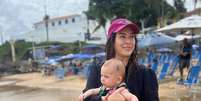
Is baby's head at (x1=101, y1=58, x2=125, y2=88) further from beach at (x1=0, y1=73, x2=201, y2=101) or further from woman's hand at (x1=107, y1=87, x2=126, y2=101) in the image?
beach at (x1=0, y1=73, x2=201, y2=101)

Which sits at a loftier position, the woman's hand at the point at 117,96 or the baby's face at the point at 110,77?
the baby's face at the point at 110,77

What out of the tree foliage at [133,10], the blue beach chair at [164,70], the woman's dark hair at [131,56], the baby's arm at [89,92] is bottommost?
the blue beach chair at [164,70]

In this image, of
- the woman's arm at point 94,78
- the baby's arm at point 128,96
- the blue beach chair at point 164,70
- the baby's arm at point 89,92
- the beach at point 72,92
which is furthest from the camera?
the blue beach chair at point 164,70

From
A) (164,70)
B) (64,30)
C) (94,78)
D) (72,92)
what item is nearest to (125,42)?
(94,78)

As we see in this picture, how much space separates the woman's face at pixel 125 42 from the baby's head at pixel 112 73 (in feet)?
0.61

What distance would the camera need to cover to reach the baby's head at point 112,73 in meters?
2.58

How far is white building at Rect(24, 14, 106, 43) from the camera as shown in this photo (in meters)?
59.5

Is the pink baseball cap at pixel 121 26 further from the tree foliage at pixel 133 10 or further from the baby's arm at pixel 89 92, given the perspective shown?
the tree foliage at pixel 133 10

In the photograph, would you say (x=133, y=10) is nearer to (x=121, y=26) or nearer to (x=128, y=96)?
Result: (x=121, y=26)

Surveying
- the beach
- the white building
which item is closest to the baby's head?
the beach

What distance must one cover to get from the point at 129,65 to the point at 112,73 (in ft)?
0.88

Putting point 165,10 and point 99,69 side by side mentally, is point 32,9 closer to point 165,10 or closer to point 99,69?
point 165,10

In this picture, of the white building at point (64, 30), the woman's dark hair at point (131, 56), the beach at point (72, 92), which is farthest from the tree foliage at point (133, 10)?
the woman's dark hair at point (131, 56)

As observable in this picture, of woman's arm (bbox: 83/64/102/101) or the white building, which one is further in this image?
the white building
